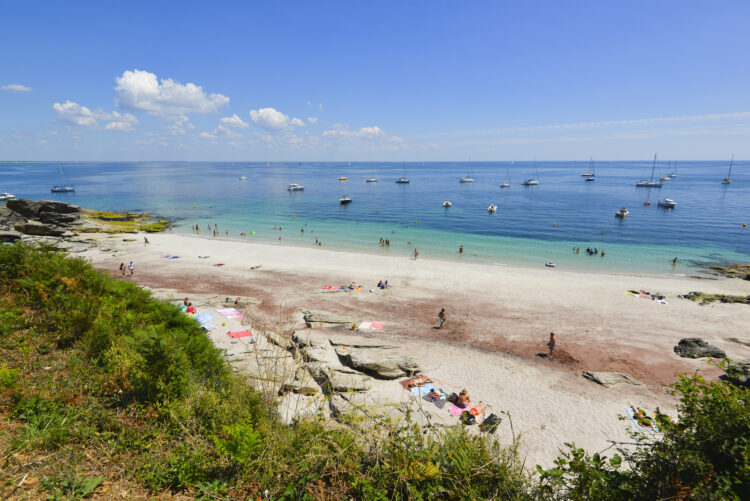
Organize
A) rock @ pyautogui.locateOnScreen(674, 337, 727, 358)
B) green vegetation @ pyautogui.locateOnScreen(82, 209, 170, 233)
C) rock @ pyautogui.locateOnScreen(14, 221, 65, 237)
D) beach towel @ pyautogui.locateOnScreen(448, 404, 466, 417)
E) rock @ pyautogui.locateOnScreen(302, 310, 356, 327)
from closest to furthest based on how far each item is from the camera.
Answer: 1. beach towel @ pyautogui.locateOnScreen(448, 404, 466, 417)
2. rock @ pyautogui.locateOnScreen(674, 337, 727, 358)
3. rock @ pyautogui.locateOnScreen(302, 310, 356, 327)
4. rock @ pyautogui.locateOnScreen(14, 221, 65, 237)
5. green vegetation @ pyautogui.locateOnScreen(82, 209, 170, 233)

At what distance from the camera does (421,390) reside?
49.4ft

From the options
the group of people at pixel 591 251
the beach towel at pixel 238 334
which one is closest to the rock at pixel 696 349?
the beach towel at pixel 238 334

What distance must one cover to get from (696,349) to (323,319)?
2185 cm

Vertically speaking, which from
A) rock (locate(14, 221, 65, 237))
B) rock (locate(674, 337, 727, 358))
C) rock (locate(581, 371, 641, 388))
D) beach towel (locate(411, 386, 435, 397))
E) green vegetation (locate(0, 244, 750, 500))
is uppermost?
green vegetation (locate(0, 244, 750, 500))

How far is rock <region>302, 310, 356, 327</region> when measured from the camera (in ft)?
71.6

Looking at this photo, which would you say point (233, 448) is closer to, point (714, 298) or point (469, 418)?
point (469, 418)

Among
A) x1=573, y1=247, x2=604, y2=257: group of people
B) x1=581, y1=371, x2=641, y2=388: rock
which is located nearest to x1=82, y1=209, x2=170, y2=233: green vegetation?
x1=581, y1=371, x2=641, y2=388: rock

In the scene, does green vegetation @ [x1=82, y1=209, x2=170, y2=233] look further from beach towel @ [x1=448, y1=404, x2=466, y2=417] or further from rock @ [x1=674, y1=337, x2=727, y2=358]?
rock @ [x1=674, y1=337, x2=727, y2=358]

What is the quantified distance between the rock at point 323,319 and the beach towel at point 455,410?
978cm

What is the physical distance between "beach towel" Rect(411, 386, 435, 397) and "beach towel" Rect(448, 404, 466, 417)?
116 cm

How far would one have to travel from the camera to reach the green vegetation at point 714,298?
88.4ft

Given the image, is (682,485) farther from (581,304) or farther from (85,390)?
(581,304)

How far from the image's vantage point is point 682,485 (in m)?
4.61

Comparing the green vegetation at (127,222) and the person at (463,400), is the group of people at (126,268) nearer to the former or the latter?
the green vegetation at (127,222)
